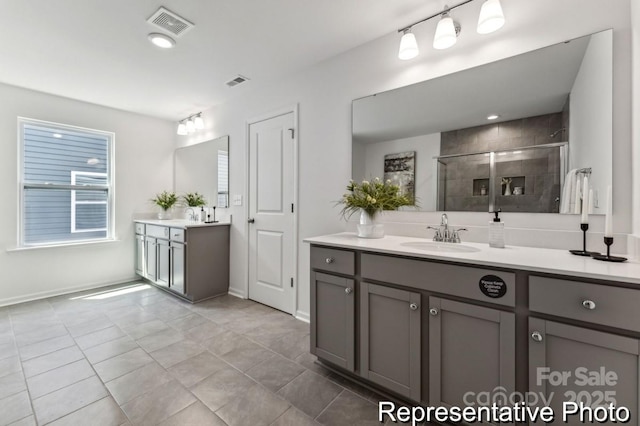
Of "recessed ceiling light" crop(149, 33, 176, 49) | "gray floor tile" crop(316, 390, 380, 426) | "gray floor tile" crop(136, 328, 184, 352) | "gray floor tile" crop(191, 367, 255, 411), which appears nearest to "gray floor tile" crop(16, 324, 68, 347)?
"gray floor tile" crop(136, 328, 184, 352)

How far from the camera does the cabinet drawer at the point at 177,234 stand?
10.4 ft

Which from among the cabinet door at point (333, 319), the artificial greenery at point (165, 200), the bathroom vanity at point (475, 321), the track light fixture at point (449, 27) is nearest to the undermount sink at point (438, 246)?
the bathroom vanity at point (475, 321)

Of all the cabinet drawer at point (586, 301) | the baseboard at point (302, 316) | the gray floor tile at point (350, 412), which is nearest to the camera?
the cabinet drawer at point (586, 301)

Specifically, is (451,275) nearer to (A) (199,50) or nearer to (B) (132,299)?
(A) (199,50)

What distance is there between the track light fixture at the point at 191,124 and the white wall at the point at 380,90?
0.28 m

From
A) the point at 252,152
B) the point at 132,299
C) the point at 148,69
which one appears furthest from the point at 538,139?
the point at 132,299

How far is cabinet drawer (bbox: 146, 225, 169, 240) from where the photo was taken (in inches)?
134

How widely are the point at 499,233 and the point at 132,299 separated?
12.8 feet

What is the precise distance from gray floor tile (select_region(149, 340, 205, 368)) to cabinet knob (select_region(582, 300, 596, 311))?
7.81ft

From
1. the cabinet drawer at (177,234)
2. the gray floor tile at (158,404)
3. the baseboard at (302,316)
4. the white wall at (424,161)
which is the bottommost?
the gray floor tile at (158,404)

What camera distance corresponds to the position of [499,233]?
159 cm

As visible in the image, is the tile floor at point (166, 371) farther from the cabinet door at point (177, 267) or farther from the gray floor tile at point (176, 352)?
the cabinet door at point (177, 267)

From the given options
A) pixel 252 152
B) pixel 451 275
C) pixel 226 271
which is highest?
pixel 252 152

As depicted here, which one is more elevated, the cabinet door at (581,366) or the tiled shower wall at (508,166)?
the tiled shower wall at (508,166)
